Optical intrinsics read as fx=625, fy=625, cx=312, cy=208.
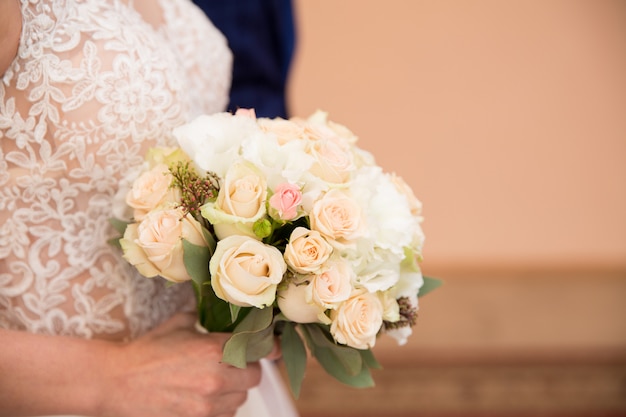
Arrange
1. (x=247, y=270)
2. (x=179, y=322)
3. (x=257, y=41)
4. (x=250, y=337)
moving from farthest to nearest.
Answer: (x=257, y=41)
(x=179, y=322)
(x=250, y=337)
(x=247, y=270)

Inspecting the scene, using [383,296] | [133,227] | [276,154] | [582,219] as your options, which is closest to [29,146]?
[133,227]

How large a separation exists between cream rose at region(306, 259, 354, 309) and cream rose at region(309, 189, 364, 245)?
4cm

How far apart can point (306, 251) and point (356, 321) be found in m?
0.12

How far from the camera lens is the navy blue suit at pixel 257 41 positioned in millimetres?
1723

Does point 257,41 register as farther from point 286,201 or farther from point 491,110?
point 491,110

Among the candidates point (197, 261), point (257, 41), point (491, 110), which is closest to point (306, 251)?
point (197, 261)

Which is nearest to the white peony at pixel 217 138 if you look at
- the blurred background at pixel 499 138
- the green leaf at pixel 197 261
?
the green leaf at pixel 197 261

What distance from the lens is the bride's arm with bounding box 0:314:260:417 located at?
928mm

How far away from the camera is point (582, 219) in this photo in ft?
10.6

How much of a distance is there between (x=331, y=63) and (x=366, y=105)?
0.90ft

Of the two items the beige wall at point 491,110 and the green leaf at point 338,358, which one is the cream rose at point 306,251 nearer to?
the green leaf at point 338,358

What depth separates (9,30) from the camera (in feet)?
2.87

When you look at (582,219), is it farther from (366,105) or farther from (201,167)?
(201,167)

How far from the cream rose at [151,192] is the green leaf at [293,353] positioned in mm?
278
